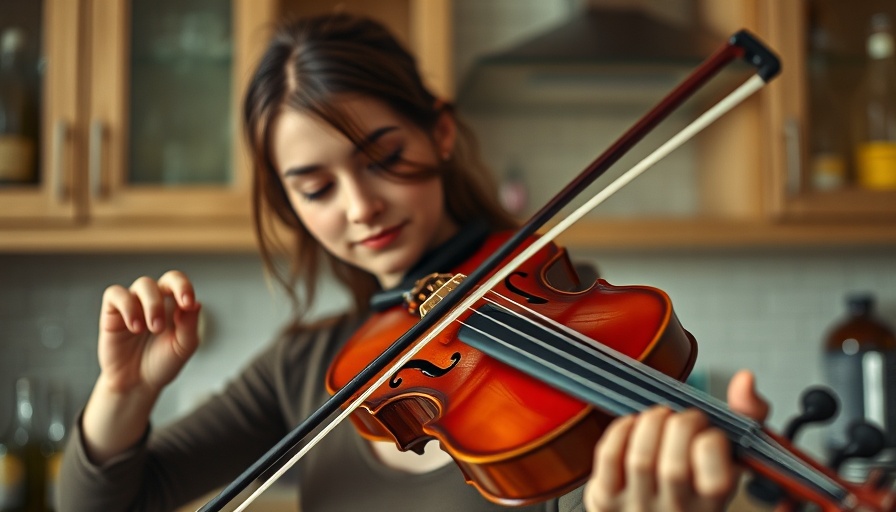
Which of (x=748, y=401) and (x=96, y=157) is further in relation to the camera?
(x=96, y=157)

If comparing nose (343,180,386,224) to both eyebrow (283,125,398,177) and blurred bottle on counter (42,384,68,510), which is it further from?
blurred bottle on counter (42,384,68,510)

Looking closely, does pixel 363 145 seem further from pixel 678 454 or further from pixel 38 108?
pixel 38 108

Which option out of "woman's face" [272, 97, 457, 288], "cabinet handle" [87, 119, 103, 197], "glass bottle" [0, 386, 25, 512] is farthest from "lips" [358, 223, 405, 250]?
"glass bottle" [0, 386, 25, 512]

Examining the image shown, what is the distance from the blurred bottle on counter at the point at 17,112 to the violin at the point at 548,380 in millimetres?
1200

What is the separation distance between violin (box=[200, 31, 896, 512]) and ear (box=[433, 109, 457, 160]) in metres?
0.27

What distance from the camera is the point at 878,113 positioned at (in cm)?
174

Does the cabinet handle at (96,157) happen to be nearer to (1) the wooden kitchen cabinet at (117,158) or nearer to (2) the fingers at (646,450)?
(1) the wooden kitchen cabinet at (117,158)

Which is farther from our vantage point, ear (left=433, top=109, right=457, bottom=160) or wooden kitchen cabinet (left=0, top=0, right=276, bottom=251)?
wooden kitchen cabinet (left=0, top=0, right=276, bottom=251)

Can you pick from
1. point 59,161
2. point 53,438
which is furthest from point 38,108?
point 53,438

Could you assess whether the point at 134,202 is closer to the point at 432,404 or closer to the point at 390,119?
the point at 390,119

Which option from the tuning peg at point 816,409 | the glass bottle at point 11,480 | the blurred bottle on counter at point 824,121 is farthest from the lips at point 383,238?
the blurred bottle on counter at point 824,121

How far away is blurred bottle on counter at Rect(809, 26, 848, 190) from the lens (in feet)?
5.52

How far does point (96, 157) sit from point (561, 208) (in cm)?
126

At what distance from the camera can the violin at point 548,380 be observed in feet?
1.34
